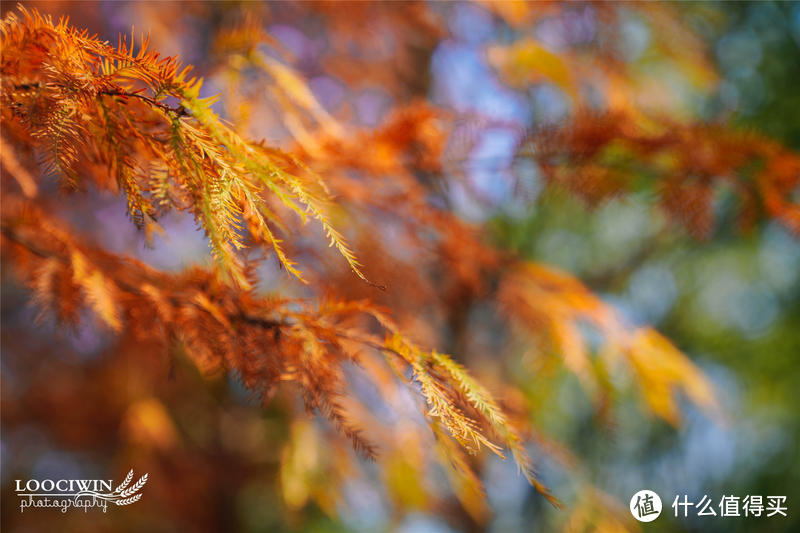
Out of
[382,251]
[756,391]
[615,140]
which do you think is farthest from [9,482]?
[756,391]

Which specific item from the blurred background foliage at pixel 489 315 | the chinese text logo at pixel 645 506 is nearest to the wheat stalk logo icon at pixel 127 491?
the blurred background foliage at pixel 489 315

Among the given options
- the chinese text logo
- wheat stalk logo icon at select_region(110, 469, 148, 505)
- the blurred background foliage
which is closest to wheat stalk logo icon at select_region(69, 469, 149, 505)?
wheat stalk logo icon at select_region(110, 469, 148, 505)

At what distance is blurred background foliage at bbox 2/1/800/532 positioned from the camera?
1.18 metres

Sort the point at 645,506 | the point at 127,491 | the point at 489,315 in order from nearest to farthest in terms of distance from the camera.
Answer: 1. the point at 127,491
2. the point at 645,506
3. the point at 489,315

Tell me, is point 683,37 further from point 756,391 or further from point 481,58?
point 756,391

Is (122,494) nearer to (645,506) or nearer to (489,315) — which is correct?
(645,506)

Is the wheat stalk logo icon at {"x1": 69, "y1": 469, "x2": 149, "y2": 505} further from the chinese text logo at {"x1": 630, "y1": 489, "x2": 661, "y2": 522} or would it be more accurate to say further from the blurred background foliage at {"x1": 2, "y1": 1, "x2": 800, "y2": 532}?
the chinese text logo at {"x1": 630, "y1": 489, "x2": 661, "y2": 522}

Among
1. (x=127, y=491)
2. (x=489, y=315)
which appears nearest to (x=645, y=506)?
(x=489, y=315)

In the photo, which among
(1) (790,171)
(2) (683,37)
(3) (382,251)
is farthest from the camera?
(2) (683,37)

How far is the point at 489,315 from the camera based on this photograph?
2.46 m

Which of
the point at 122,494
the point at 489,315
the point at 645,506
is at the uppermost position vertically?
the point at 489,315

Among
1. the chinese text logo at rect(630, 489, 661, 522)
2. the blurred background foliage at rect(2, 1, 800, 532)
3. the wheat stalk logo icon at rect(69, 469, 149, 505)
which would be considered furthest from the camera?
the chinese text logo at rect(630, 489, 661, 522)

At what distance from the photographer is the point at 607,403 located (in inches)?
41.1

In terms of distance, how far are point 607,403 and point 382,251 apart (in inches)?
20.9
